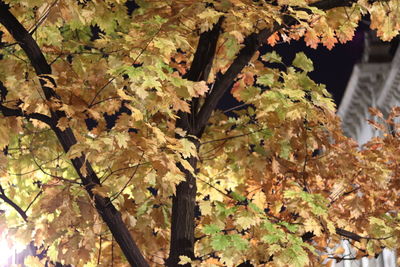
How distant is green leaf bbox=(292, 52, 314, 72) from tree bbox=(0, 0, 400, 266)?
3cm

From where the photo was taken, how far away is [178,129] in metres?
8.08

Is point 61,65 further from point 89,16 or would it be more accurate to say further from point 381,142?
point 381,142

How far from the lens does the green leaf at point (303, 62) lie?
29.8 feet

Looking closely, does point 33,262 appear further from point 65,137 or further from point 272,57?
point 272,57

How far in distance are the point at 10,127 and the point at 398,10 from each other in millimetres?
5452

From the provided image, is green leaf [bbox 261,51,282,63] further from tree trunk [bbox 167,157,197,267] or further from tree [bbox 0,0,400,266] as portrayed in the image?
tree trunk [bbox 167,157,197,267]

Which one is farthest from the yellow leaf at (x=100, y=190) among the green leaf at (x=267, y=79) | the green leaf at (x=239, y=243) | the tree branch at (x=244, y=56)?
the green leaf at (x=267, y=79)

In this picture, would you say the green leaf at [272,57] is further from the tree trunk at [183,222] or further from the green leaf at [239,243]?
the green leaf at [239,243]

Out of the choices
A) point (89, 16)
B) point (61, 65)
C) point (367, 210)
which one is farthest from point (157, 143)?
point (367, 210)

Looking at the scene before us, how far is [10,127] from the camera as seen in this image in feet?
25.3

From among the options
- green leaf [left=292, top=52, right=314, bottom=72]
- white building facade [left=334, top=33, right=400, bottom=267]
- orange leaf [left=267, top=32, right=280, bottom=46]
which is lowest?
green leaf [left=292, top=52, right=314, bottom=72]

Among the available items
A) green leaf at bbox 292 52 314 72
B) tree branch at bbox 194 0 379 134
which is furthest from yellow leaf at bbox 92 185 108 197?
green leaf at bbox 292 52 314 72

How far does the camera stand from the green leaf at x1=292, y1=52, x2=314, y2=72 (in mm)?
9070

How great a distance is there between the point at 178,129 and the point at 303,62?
2.34 meters
